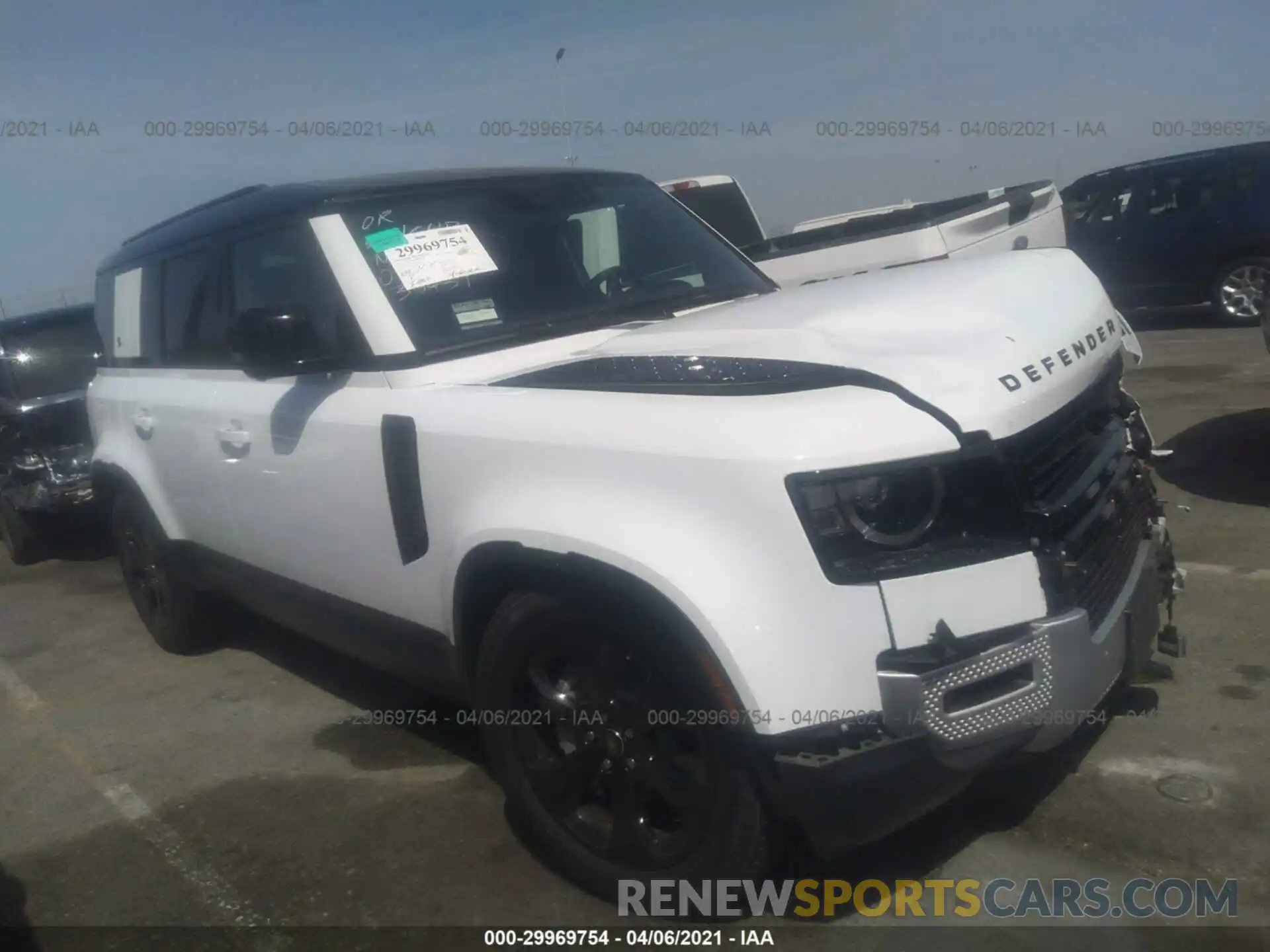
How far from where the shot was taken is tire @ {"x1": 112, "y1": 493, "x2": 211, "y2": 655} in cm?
504

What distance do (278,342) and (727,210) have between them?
5.86 m

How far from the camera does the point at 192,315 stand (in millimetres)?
4531

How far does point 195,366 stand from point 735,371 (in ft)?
8.75

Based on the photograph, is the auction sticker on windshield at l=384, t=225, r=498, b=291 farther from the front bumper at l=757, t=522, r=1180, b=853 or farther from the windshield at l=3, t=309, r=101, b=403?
the windshield at l=3, t=309, r=101, b=403

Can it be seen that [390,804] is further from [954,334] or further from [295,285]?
[954,334]

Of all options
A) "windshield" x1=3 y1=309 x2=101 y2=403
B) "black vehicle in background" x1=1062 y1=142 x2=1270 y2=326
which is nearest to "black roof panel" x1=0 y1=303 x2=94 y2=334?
"windshield" x1=3 y1=309 x2=101 y2=403

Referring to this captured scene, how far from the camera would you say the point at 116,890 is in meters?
3.29

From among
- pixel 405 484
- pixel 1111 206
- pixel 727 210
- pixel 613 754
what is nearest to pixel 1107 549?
pixel 613 754

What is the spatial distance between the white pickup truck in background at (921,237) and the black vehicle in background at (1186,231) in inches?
258

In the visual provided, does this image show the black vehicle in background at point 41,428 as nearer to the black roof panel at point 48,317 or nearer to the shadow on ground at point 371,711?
the black roof panel at point 48,317

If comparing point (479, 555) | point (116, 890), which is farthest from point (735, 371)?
point (116, 890)

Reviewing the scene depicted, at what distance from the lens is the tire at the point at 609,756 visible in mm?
2502

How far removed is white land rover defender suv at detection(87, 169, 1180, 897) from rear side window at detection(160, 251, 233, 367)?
0.68ft

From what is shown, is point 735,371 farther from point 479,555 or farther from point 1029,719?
point 1029,719
